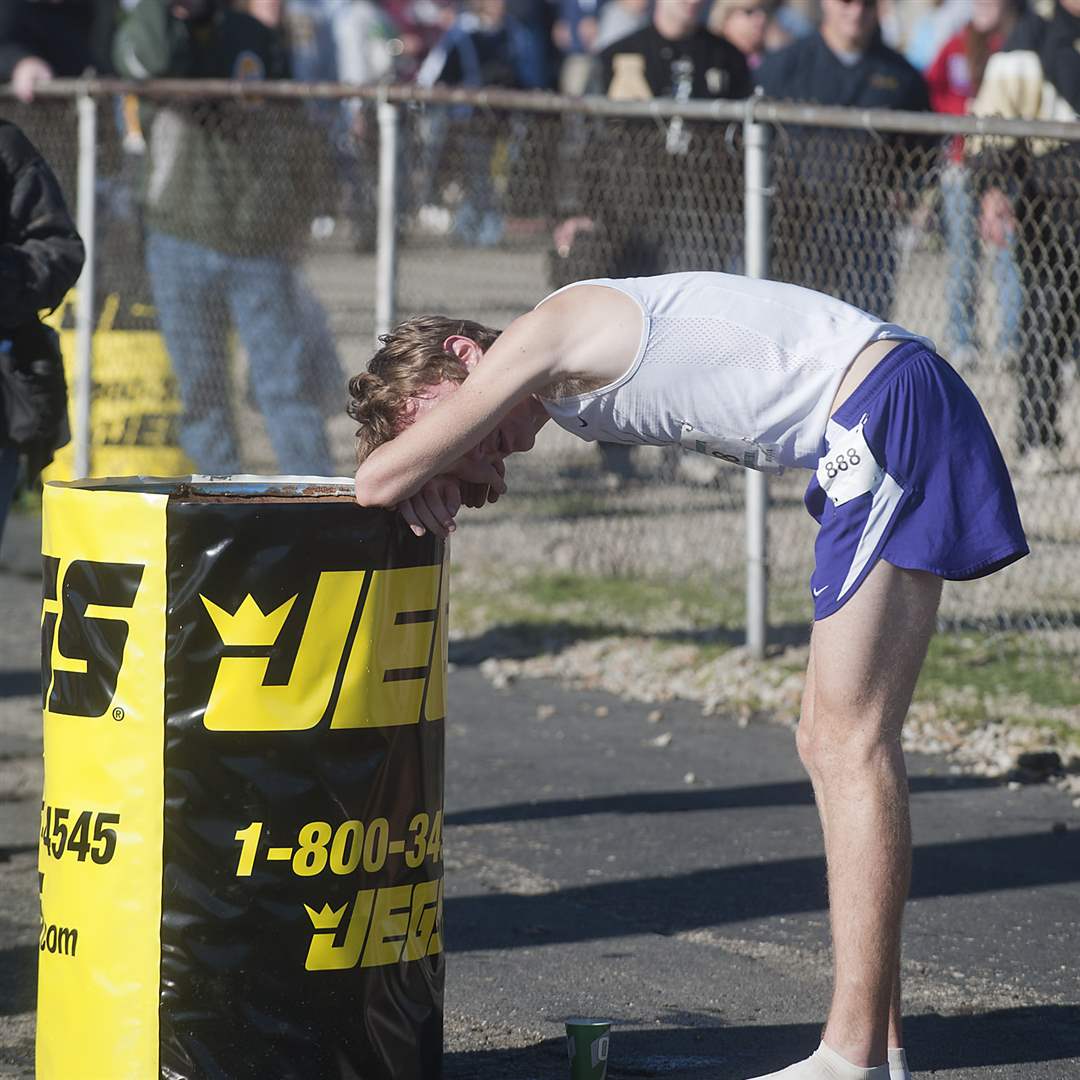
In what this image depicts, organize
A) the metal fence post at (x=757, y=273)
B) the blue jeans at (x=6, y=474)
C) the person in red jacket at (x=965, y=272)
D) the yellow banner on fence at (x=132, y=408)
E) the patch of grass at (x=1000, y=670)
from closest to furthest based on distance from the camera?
the blue jeans at (x=6, y=474), the patch of grass at (x=1000, y=670), the metal fence post at (x=757, y=273), the person in red jacket at (x=965, y=272), the yellow banner on fence at (x=132, y=408)

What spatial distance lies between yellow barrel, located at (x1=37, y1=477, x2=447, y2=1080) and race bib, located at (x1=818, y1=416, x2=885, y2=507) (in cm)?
72

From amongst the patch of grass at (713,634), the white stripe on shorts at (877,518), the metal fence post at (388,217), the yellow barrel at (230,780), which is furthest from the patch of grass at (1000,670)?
the yellow barrel at (230,780)

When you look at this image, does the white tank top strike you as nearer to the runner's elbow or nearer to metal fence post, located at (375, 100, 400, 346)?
the runner's elbow

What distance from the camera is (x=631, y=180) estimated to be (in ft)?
27.7

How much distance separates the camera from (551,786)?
5.75 metres

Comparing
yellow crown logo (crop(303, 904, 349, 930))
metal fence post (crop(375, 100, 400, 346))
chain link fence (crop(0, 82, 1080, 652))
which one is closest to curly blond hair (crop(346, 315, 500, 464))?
yellow crown logo (crop(303, 904, 349, 930))

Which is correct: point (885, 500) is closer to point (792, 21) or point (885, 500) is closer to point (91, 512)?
point (91, 512)

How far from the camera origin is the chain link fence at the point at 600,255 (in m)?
7.55

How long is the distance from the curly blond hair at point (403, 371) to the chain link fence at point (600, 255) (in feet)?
10.4

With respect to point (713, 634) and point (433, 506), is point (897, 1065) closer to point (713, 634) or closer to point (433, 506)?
point (433, 506)

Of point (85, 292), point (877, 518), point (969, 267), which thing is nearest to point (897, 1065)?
point (877, 518)

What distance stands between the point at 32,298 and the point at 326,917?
2216mm

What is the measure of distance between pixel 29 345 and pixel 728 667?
2.96 metres

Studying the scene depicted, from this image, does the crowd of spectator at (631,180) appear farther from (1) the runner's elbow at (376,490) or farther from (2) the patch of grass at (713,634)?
(1) the runner's elbow at (376,490)
